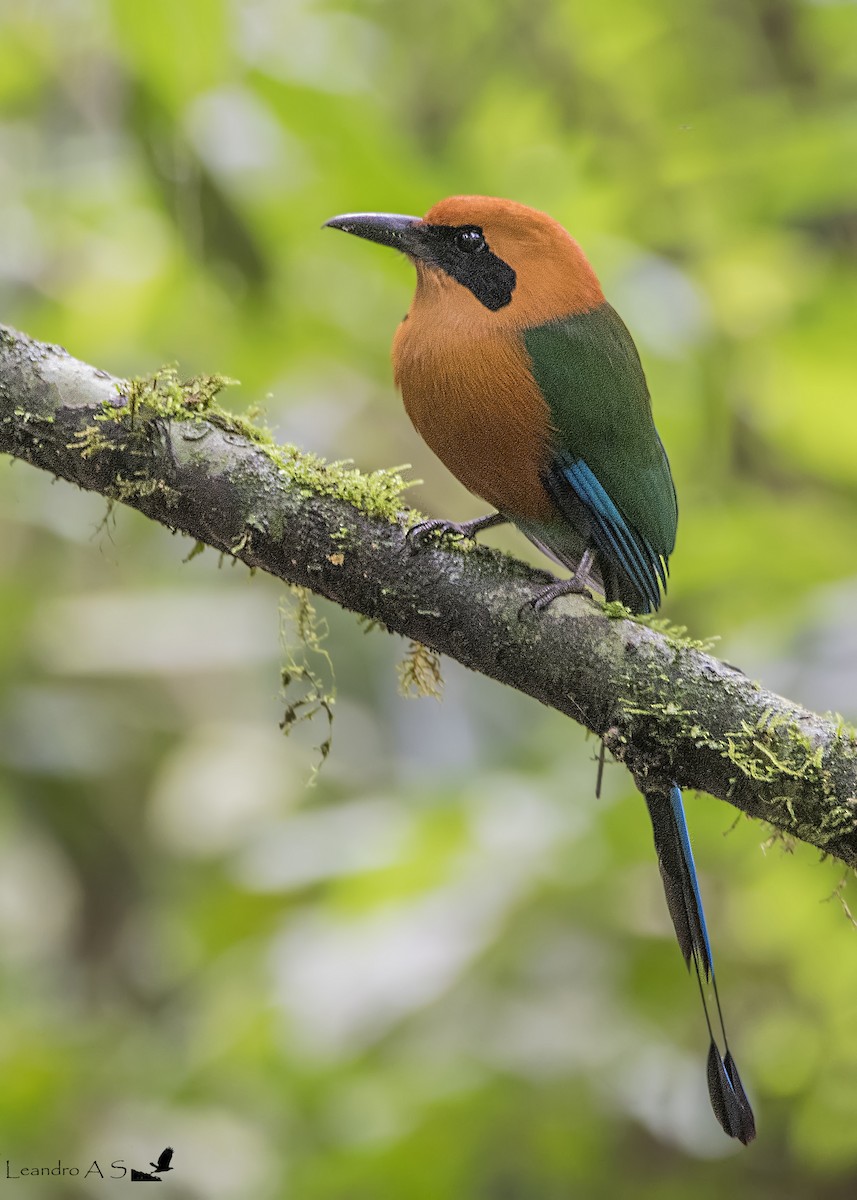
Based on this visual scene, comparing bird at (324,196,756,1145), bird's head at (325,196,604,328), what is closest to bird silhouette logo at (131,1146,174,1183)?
bird at (324,196,756,1145)

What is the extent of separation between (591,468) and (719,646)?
38.1 inches

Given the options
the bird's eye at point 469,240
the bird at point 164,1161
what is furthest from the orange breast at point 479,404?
the bird at point 164,1161

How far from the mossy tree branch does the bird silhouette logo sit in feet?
5.59

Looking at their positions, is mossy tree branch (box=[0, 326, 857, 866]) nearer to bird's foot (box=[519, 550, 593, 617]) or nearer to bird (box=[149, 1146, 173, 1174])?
bird's foot (box=[519, 550, 593, 617])

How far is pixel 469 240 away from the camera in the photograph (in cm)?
224

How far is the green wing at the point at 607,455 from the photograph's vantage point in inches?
82.8

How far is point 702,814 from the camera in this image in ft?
7.25

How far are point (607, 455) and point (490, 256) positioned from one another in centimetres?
41

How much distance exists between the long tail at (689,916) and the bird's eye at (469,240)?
1.01 m

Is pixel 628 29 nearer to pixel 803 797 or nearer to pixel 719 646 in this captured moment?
pixel 719 646

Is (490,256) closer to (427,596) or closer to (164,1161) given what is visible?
(427,596)

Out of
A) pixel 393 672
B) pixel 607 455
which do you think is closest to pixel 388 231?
pixel 607 455

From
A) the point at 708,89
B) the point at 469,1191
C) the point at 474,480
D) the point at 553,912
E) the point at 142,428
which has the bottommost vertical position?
the point at 469,1191

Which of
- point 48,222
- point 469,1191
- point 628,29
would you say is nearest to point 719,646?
point 469,1191
